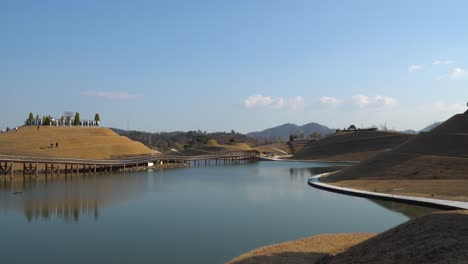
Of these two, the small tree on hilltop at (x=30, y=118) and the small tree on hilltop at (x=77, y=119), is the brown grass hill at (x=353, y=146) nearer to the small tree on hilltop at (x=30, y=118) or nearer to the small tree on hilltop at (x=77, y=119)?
the small tree on hilltop at (x=77, y=119)

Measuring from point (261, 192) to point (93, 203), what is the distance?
1725cm

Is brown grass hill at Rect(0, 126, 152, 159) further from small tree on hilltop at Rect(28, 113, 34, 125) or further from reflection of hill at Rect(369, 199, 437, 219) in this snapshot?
reflection of hill at Rect(369, 199, 437, 219)

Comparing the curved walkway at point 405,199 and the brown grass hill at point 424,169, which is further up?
the brown grass hill at point 424,169

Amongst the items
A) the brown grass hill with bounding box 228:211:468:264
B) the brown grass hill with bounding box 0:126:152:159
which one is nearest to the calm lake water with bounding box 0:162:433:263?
the brown grass hill with bounding box 228:211:468:264

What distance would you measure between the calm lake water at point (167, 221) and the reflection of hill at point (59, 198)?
0.08 meters

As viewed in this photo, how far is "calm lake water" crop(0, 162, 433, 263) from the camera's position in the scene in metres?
20.1

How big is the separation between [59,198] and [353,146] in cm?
10224

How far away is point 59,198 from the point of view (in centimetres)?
3884

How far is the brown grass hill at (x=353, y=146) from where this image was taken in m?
116

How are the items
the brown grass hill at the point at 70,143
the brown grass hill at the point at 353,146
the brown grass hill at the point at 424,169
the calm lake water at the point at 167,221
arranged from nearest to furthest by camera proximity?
the calm lake water at the point at 167,221 → the brown grass hill at the point at 424,169 → the brown grass hill at the point at 70,143 → the brown grass hill at the point at 353,146

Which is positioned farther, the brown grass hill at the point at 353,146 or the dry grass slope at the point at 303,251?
the brown grass hill at the point at 353,146

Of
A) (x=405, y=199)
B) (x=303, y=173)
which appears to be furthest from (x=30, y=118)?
(x=405, y=199)

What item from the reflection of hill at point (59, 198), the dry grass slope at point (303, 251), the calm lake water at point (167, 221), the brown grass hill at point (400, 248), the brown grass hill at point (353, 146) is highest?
the brown grass hill at point (353, 146)

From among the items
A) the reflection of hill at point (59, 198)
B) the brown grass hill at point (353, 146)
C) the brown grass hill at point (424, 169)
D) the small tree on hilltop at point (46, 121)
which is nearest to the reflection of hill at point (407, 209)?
the brown grass hill at point (424, 169)
